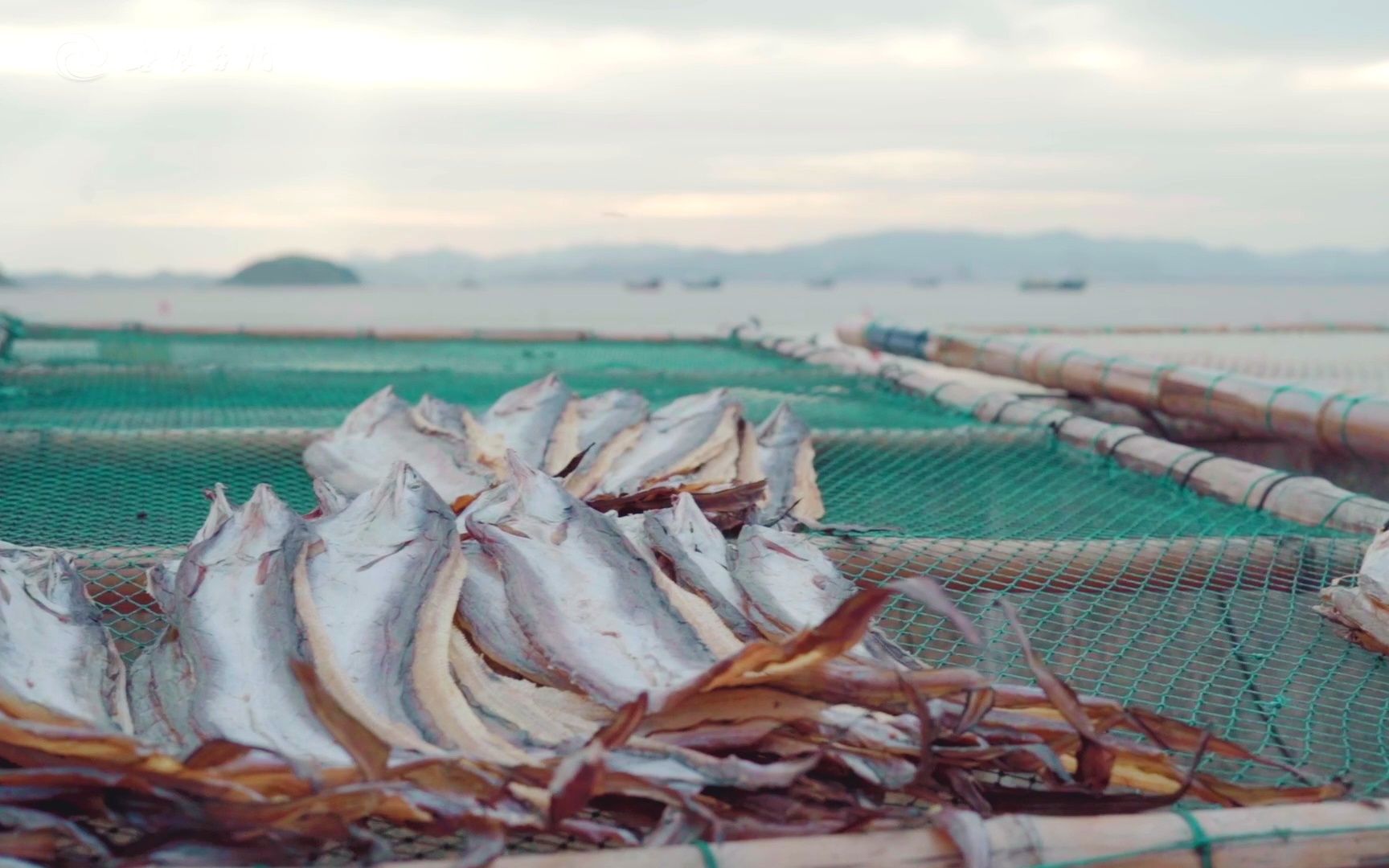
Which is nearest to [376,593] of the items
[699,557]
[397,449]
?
[699,557]

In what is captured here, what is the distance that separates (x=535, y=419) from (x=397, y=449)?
2.41 feet

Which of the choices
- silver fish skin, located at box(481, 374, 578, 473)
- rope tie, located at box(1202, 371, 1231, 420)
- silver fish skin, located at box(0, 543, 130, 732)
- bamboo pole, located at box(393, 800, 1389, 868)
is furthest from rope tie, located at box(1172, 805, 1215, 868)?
rope tie, located at box(1202, 371, 1231, 420)

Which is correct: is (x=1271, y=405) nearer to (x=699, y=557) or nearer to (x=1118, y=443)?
(x=1118, y=443)

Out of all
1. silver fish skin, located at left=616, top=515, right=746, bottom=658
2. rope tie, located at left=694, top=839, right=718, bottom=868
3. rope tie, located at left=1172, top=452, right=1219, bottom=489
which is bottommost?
rope tie, located at left=694, top=839, right=718, bottom=868

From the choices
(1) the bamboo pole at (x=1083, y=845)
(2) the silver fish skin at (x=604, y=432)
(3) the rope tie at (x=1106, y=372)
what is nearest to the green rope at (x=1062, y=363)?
(3) the rope tie at (x=1106, y=372)

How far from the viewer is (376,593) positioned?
3.13m

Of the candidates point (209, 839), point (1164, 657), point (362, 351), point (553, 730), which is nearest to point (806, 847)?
point (553, 730)

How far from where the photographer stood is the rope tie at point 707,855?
2.12 m

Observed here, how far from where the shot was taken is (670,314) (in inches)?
2409

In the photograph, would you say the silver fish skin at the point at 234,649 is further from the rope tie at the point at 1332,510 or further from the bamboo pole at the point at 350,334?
the bamboo pole at the point at 350,334

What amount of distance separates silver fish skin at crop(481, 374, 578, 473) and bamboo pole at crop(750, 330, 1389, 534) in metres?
3.01

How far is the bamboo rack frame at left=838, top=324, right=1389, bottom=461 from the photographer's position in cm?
639

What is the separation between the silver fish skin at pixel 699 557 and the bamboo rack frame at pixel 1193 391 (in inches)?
168

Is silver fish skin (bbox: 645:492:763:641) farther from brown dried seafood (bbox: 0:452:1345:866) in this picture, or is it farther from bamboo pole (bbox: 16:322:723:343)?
bamboo pole (bbox: 16:322:723:343)
